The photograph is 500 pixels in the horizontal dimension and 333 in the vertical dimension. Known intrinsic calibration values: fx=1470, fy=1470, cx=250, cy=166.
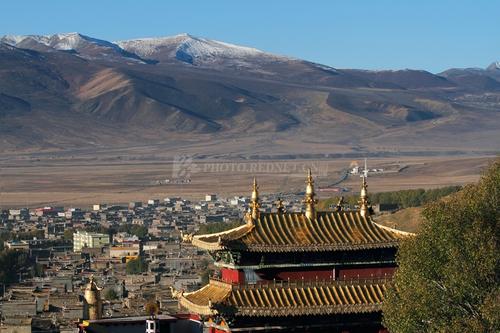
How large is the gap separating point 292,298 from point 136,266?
9011cm

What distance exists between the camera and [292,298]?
28547 mm

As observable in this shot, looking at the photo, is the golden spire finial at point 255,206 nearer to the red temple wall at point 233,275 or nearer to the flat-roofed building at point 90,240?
the red temple wall at point 233,275

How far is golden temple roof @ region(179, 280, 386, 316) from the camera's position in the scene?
1104 inches

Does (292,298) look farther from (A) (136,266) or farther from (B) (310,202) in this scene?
(A) (136,266)

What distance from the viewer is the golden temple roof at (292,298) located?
28031 mm

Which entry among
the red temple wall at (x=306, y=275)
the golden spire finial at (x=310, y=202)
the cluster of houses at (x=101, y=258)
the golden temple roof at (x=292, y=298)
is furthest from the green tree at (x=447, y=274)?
the cluster of houses at (x=101, y=258)

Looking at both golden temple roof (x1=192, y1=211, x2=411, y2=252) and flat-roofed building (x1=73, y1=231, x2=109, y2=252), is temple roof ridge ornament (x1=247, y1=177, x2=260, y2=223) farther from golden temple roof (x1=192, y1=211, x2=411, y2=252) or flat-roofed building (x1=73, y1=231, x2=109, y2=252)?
flat-roofed building (x1=73, y1=231, x2=109, y2=252)

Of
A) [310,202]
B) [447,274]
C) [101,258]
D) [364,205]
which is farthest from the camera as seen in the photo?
[101,258]

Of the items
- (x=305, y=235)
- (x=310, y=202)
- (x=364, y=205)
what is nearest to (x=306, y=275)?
(x=305, y=235)

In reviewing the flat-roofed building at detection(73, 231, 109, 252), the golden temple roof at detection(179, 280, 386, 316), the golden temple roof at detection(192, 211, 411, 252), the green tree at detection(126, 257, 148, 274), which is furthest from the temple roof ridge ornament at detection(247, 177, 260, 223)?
the flat-roofed building at detection(73, 231, 109, 252)

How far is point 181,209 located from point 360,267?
166 metres

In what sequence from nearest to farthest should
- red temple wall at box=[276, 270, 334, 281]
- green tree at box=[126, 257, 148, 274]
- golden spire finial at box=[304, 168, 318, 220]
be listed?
red temple wall at box=[276, 270, 334, 281]
golden spire finial at box=[304, 168, 318, 220]
green tree at box=[126, 257, 148, 274]

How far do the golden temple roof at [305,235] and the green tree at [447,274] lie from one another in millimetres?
2089

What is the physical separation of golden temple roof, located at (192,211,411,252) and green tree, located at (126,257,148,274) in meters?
86.2
